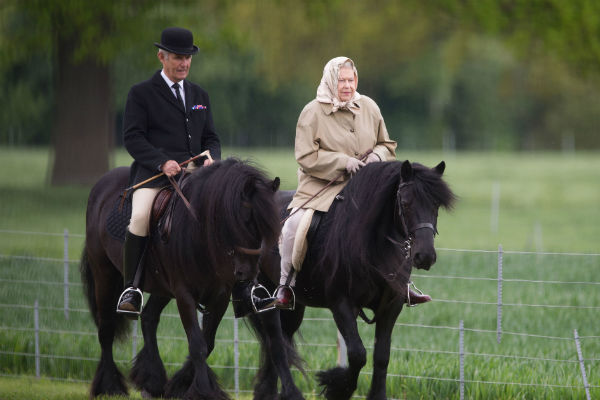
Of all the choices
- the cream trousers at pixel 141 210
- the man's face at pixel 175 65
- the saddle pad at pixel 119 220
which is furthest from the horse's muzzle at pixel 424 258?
the saddle pad at pixel 119 220

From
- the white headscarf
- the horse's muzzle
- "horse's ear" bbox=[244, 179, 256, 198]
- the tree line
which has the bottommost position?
the horse's muzzle

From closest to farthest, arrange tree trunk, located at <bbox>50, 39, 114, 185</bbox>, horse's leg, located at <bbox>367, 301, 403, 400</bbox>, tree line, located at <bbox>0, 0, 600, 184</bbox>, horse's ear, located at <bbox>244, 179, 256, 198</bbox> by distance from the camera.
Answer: horse's ear, located at <bbox>244, 179, 256, 198</bbox> < horse's leg, located at <bbox>367, 301, 403, 400</bbox> < tree line, located at <bbox>0, 0, 600, 184</bbox> < tree trunk, located at <bbox>50, 39, 114, 185</bbox>

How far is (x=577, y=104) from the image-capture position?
5547 centimetres

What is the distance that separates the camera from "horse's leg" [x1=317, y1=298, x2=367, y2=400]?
624 centimetres

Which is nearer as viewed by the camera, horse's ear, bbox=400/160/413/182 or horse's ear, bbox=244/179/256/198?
horse's ear, bbox=400/160/413/182

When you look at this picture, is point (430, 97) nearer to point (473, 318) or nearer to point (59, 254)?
point (59, 254)

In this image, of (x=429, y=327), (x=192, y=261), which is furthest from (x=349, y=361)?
(x=429, y=327)

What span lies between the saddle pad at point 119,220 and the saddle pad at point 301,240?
137 centimetres

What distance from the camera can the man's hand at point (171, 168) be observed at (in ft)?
21.5

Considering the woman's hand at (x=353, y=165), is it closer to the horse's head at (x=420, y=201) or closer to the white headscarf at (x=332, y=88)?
the white headscarf at (x=332, y=88)

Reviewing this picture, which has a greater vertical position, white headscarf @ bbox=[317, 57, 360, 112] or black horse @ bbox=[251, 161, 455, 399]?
white headscarf @ bbox=[317, 57, 360, 112]

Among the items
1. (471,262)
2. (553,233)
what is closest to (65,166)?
(471,262)

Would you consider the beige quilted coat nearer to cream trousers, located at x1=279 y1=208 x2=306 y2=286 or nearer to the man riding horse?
cream trousers, located at x1=279 y1=208 x2=306 y2=286

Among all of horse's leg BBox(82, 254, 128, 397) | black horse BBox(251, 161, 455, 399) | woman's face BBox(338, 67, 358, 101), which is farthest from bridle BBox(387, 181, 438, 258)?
horse's leg BBox(82, 254, 128, 397)
